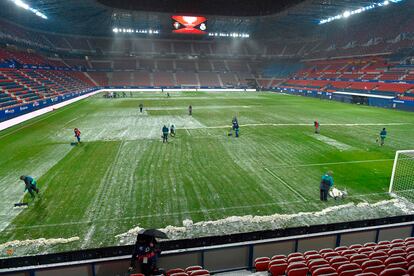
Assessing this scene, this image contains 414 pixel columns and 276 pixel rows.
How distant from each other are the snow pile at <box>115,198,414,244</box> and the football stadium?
73 millimetres

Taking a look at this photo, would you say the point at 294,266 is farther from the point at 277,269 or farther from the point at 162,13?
the point at 162,13

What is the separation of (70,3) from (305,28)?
67.2 metres

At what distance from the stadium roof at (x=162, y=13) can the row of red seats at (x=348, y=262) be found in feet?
196

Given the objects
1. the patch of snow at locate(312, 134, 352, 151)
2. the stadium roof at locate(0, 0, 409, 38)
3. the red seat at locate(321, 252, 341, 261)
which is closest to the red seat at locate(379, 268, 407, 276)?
the red seat at locate(321, 252, 341, 261)

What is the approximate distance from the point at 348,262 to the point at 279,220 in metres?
5.36

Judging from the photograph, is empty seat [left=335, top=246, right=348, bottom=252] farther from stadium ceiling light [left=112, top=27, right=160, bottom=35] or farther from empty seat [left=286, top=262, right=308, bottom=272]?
stadium ceiling light [left=112, top=27, right=160, bottom=35]

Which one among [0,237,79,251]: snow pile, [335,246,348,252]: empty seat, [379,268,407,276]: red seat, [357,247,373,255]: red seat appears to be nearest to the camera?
[379,268,407,276]: red seat

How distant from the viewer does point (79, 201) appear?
13.3 meters

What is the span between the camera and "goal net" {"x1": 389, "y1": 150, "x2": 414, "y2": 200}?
14602 mm


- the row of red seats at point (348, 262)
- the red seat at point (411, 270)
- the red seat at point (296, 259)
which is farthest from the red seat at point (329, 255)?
the red seat at point (411, 270)

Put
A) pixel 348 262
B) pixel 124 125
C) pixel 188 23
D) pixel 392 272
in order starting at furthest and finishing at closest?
1. pixel 188 23
2. pixel 124 125
3. pixel 348 262
4. pixel 392 272

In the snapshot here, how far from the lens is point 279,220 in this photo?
11.6 meters

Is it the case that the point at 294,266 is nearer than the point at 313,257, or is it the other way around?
the point at 294,266

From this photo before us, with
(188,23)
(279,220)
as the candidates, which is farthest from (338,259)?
(188,23)
